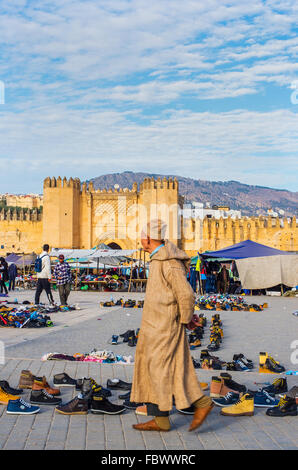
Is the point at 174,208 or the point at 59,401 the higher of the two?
the point at 174,208

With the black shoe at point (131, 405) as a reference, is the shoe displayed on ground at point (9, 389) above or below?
above

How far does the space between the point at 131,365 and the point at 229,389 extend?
64.9 inches

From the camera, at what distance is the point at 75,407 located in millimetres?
4293

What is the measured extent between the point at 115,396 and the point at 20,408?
95 centimetres

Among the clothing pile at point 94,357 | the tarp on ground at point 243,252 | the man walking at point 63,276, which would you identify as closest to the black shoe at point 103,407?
the clothing pile at point 94,357

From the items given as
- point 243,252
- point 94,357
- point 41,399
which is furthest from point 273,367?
point 243,252

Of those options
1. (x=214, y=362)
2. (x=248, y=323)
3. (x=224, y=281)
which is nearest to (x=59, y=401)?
(x=214, y=362)

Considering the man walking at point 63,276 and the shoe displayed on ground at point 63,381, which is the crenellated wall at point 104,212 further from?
the shoe displayed on ground at point 63,381

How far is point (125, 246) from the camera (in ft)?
115

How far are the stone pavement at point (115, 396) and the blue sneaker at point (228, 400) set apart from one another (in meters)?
0.08

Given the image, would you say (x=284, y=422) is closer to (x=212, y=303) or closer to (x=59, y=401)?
(x=59, y=401)

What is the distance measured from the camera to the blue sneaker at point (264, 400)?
15.2ft
